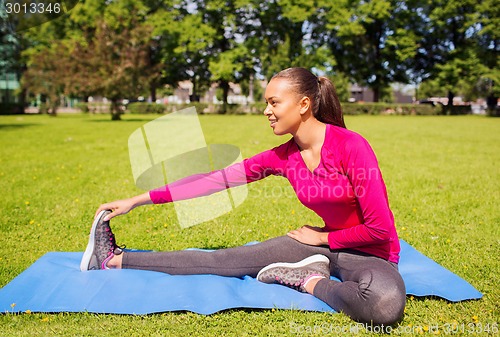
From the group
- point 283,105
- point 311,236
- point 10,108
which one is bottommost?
point 311,236

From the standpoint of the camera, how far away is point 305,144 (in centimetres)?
328

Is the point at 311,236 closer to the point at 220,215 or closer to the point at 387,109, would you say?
the point at 220,215

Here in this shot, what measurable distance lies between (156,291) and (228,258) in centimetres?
60

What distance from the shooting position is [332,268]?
346cm

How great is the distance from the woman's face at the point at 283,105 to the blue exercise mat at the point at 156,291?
3.96 ft

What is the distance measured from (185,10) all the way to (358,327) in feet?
143

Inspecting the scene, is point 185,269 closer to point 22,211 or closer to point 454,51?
point 22,211

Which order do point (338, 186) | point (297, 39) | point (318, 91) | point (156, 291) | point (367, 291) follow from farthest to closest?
point (297, 39) → point (156, 291) → point (318, 91) → point (338, 186) → point (367, 291)

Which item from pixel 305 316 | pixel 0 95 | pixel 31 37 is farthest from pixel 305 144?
pixel 0 95

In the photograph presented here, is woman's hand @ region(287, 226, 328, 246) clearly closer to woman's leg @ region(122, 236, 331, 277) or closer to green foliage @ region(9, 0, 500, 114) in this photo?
woman's leg @ region(122, 236, 331, 277)

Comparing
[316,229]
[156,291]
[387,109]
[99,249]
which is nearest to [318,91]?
[316,229]

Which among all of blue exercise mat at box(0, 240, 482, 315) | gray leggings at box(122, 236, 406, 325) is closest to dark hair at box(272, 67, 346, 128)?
gray leggings at box(122, 236, 406, 325)

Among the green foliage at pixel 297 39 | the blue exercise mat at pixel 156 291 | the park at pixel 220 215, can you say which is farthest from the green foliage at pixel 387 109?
the blue exercise mat at pixel 156 291

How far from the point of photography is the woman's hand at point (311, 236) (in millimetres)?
3377
